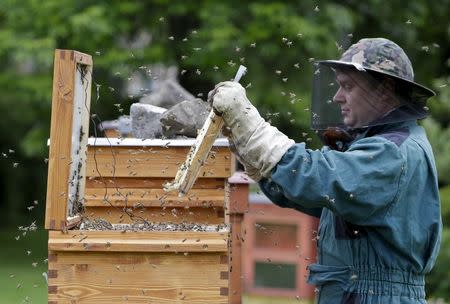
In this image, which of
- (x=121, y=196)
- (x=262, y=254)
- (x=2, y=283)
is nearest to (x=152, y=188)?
(x=121, y=196)

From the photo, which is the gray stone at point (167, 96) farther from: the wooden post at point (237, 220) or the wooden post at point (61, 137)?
the wooden post at point (61, 137)

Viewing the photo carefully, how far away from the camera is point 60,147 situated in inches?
166

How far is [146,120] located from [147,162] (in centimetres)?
29

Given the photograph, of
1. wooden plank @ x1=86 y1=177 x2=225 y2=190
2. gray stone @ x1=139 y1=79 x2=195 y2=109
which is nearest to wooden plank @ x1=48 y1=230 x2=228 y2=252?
wooden plank @ x1=86 y1=177 x2=225 y2=190

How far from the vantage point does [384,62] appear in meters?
4.16

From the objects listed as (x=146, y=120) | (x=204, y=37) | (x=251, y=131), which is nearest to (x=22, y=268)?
(x=204, y=37)

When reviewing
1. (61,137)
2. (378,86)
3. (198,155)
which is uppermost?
(378,86)

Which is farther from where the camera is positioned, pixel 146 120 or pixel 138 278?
pixel 146 120

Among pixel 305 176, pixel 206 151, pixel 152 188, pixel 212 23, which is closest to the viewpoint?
pixel 305 176

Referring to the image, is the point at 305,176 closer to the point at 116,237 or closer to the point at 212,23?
the point at 116,237

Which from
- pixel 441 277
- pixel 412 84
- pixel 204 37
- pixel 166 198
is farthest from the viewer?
pixel 204 37

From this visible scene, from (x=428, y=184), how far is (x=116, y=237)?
50.4 inches

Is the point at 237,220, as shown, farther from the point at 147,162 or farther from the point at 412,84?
the point at 412,84

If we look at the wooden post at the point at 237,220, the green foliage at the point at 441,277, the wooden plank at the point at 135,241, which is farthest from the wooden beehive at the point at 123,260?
the green foliage at the point at 441,277
